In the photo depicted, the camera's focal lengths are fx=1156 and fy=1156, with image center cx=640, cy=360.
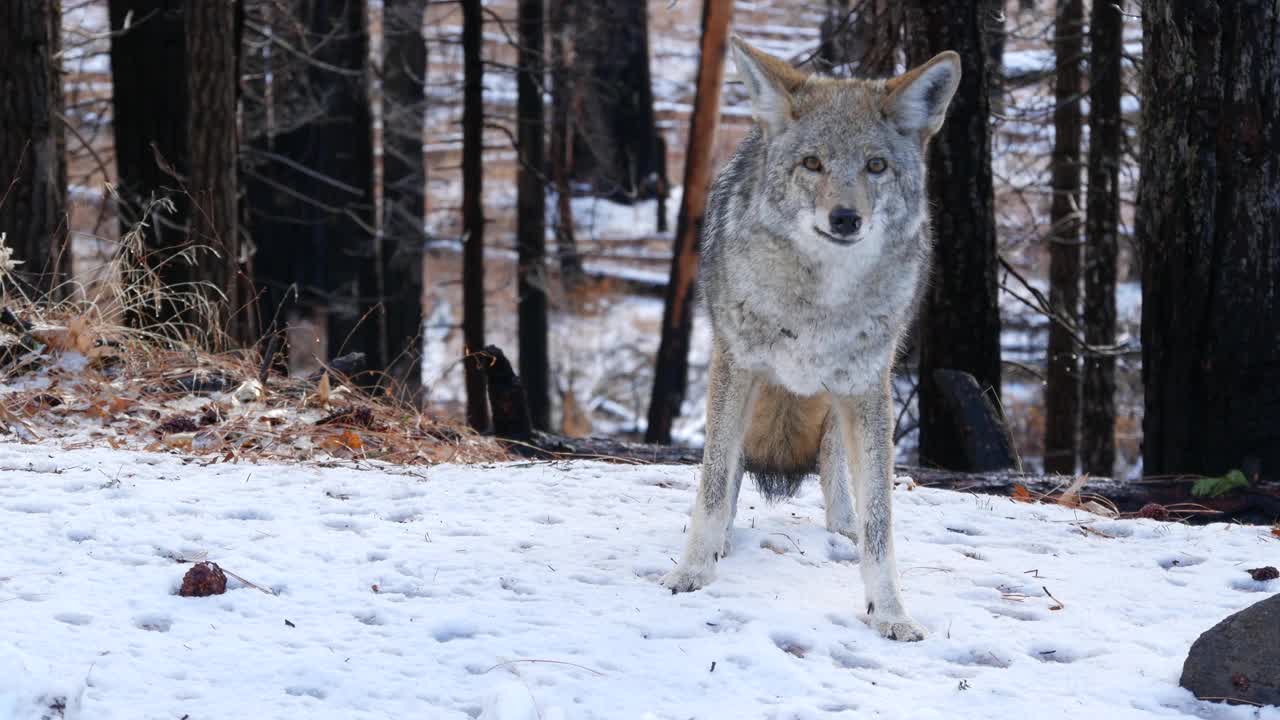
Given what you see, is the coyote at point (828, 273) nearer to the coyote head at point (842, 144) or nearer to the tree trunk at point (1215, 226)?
the coyote head at point (842, 144)

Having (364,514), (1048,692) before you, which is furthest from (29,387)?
(1048,692)

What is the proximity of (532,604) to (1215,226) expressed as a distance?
439 cm

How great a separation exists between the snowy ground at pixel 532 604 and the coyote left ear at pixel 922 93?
181 centimetres

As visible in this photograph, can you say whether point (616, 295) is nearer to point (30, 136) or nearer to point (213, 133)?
point (213, 133)

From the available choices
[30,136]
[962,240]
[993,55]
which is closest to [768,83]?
[962,240]

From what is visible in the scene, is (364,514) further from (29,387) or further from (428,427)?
(29,387)

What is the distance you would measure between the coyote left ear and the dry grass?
305 centimetres

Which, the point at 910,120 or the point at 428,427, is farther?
the point at 428,427

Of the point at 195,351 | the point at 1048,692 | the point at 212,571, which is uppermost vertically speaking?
the point at 195,351

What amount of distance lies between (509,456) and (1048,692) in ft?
12.9

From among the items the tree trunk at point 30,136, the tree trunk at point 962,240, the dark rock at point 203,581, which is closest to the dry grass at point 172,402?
the tree trunk at point 30,136

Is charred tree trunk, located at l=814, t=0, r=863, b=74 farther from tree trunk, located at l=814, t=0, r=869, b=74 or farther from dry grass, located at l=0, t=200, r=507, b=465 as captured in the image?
dry grass, located at l=0, t=200, r=507, b=465

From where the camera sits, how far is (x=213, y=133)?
A: 9.28 m

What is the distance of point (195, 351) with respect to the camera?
6.98 m
